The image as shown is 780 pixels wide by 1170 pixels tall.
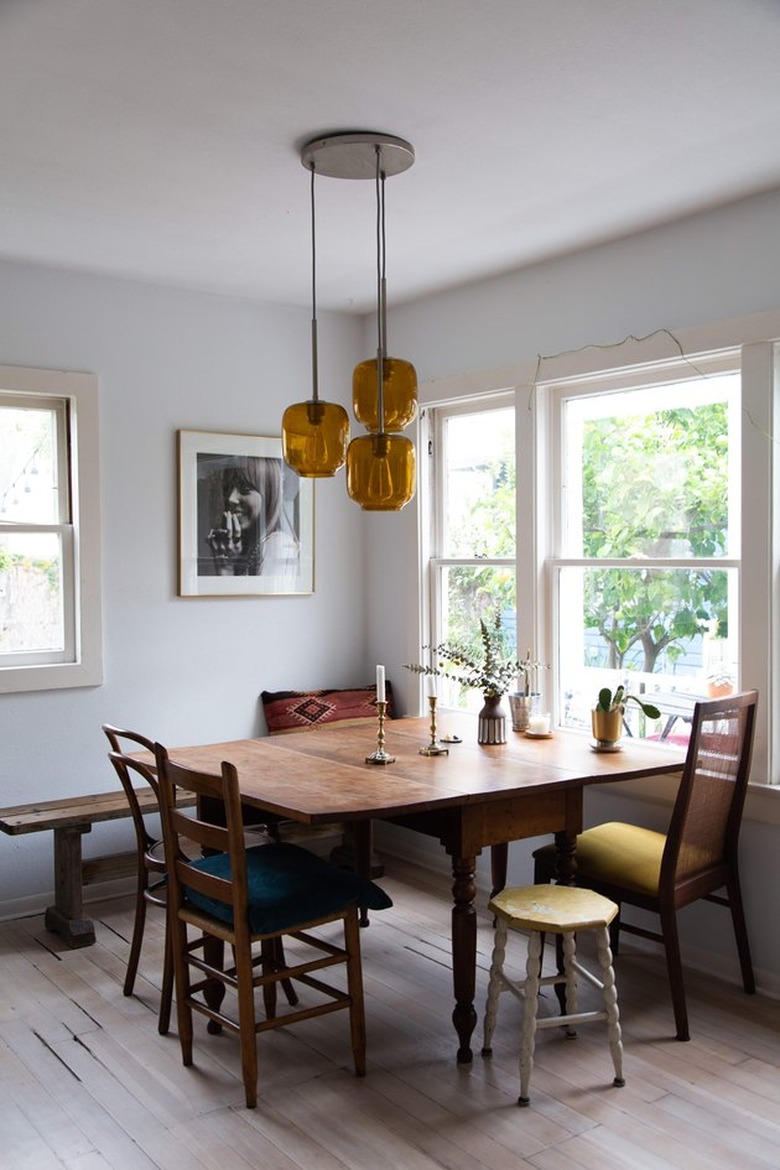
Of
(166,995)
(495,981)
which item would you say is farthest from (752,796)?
(166,995)

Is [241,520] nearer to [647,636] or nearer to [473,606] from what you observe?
[473,606]

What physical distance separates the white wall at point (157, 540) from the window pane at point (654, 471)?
1.41 metres

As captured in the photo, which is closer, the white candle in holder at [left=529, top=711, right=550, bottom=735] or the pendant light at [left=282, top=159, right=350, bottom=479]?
the pendant light at [left=282, top=159, right=350, bottom=479]

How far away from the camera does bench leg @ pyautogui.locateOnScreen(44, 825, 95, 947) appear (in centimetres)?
387

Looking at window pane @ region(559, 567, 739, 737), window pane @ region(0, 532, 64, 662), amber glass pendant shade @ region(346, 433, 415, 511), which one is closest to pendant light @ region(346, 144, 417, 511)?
amber glass pendant shade @ region(346, 433, 415, 511)

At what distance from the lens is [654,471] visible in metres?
3.86

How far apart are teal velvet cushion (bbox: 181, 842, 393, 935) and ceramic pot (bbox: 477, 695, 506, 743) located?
2.71 feet

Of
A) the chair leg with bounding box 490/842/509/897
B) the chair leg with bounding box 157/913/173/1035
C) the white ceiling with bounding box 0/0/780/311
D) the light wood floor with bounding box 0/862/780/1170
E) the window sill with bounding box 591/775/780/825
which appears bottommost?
the light wood floor with bounding box 0/862/780/1170

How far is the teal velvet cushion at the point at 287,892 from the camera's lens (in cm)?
270

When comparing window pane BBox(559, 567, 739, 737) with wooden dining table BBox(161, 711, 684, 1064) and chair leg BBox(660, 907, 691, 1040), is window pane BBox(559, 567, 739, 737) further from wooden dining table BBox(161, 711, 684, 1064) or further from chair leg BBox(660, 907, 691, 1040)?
chair leg BBox(660, 907, 691, 1040)

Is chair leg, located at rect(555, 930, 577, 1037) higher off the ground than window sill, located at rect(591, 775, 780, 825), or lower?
lower

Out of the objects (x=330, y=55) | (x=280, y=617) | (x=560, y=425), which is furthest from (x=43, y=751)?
(x=330, y=55)

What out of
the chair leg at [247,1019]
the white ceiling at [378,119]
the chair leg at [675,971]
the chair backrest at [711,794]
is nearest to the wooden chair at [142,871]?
the chair leg at [247,1019]

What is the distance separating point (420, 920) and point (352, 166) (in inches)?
107
